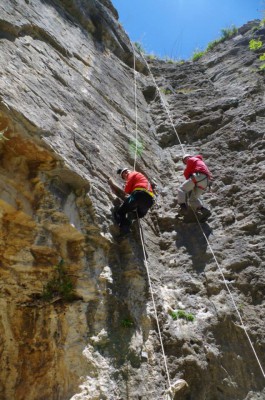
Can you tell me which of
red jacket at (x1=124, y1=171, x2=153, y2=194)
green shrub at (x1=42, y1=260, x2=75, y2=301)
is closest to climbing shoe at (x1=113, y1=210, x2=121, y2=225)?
red jacket at (x1=124, y1=171, x2=153, y2=194)

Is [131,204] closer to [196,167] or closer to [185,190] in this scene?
[185,190]

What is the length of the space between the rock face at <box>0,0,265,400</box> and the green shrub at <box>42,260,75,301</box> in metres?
0.01

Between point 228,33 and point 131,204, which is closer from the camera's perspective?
point 131,204

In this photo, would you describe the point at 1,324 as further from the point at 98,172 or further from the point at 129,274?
the point at 98,172

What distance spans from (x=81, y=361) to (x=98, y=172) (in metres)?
2.59

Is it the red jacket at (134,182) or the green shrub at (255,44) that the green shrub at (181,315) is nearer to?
the red jacket at (134,182)

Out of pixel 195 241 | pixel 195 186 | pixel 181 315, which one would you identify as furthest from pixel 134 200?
pixel 181 315

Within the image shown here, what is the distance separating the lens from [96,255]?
4.89 metres

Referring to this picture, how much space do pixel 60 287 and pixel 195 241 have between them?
249 centimetres

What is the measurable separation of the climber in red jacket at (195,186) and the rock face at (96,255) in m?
0.26

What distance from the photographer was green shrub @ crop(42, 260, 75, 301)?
14.7ft

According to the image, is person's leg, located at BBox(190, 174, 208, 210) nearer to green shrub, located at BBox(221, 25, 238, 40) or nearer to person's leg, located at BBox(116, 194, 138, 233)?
person's leg, located at BBox(116, 194, 138, 233)

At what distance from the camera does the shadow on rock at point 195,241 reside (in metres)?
5.94

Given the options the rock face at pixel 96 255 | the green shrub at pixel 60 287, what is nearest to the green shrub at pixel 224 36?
the rock face at pixel 96 255
